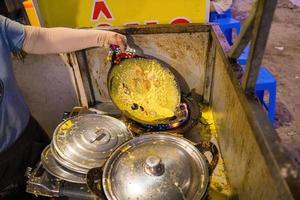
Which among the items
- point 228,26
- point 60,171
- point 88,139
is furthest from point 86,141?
point 228,26

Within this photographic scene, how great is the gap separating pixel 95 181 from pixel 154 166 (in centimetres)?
28

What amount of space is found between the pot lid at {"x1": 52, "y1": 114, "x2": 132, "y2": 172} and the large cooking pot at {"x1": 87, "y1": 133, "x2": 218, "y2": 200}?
147 millimetres

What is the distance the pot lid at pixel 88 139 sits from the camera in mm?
1470

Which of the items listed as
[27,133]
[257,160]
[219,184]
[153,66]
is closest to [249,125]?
[257,160]

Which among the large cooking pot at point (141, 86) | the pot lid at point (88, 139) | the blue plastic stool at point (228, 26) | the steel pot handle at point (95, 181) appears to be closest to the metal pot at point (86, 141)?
the pot lid at point (88, 139)

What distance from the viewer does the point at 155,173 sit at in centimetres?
125

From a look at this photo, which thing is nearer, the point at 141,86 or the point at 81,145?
the point at 81,145

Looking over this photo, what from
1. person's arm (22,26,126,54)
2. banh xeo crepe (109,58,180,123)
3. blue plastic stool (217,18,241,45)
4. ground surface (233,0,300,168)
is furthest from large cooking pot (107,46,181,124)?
blue plastic stool (217,18,241,45)

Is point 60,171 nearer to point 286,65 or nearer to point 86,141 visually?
point 86,141

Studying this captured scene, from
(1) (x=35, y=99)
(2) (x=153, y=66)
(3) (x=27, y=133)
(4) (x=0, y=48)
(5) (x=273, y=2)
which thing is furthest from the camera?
(1) (x=35, y=99)

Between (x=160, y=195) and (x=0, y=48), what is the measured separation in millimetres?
1177

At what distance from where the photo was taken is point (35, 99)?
2355mm

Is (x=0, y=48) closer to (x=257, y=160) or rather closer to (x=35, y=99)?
(x=35, y=99)

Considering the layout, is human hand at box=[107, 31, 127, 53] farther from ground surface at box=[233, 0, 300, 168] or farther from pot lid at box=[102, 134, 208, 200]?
ground surface at box=[233, 0, 300, 168]
